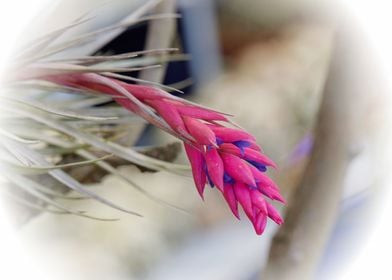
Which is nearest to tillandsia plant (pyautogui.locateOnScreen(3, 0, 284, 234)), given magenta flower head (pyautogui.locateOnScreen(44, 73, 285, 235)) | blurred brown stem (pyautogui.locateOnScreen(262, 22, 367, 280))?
magenta flower head (pyautogui.locateOnScreen(44, 73, 285, 235))

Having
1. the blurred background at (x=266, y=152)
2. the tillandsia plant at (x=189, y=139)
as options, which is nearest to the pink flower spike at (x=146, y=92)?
the tillandsia plant at (x=189, y=139)

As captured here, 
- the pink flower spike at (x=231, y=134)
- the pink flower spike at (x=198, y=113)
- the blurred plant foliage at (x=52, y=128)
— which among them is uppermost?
the pink flower spike at (x=198, y=113)

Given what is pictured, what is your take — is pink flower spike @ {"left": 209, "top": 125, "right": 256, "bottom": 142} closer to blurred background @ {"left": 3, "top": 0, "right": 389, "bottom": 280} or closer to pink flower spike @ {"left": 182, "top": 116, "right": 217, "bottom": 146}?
pink flower spike @ {"left": 182, "top": 116, "right": 217, "bottom": 146}

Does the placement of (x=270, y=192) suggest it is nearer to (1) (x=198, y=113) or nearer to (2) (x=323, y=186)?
(1) (x=198, y=113)

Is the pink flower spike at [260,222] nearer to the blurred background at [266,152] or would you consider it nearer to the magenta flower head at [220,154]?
the magenta flower head at [220,154]

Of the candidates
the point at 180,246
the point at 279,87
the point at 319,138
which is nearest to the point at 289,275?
the point at 319,138

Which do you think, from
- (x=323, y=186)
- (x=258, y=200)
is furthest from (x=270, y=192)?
(x=323, y=186)

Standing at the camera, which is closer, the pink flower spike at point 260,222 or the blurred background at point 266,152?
the pink flower spike at point 260,222
